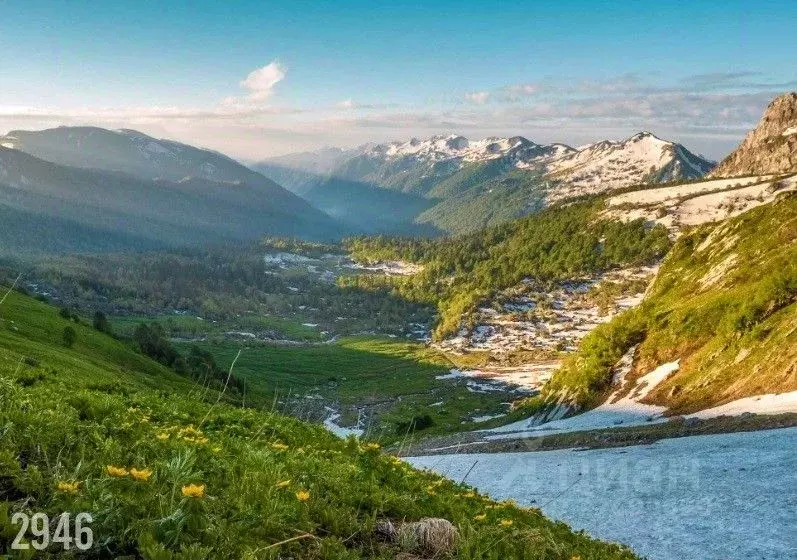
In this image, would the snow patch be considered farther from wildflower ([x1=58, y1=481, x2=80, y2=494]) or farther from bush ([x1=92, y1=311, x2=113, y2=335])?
bush ([x1=92, y1=311, x2=113, y2=335])

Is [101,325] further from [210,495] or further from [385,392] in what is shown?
[210,495]

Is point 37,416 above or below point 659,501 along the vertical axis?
above

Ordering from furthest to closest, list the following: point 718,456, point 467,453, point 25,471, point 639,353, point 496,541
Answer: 1. point 639,353
2. point 467,453
3. point 718,456
4. point 496,541
5. point 25,471

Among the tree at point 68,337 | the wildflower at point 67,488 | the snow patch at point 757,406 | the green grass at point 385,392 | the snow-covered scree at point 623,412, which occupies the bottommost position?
the green grass at point 385,392

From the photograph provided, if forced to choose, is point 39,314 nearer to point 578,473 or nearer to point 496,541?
point 578,473

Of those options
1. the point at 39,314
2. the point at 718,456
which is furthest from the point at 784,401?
the point at 39,314

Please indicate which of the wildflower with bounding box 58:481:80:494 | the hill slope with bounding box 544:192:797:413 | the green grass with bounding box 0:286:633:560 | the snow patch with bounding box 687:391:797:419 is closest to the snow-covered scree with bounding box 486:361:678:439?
the hill slope with bounding box 544:192:797:413

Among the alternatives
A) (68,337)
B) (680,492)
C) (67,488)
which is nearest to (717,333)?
(680,492)

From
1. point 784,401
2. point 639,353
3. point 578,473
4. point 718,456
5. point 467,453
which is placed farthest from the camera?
point 639,353

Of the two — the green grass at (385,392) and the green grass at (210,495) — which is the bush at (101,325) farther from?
the green grass at (210,495)

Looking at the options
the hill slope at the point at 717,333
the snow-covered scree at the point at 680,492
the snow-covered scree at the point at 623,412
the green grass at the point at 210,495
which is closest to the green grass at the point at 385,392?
the hill slope at the point at 717,333
